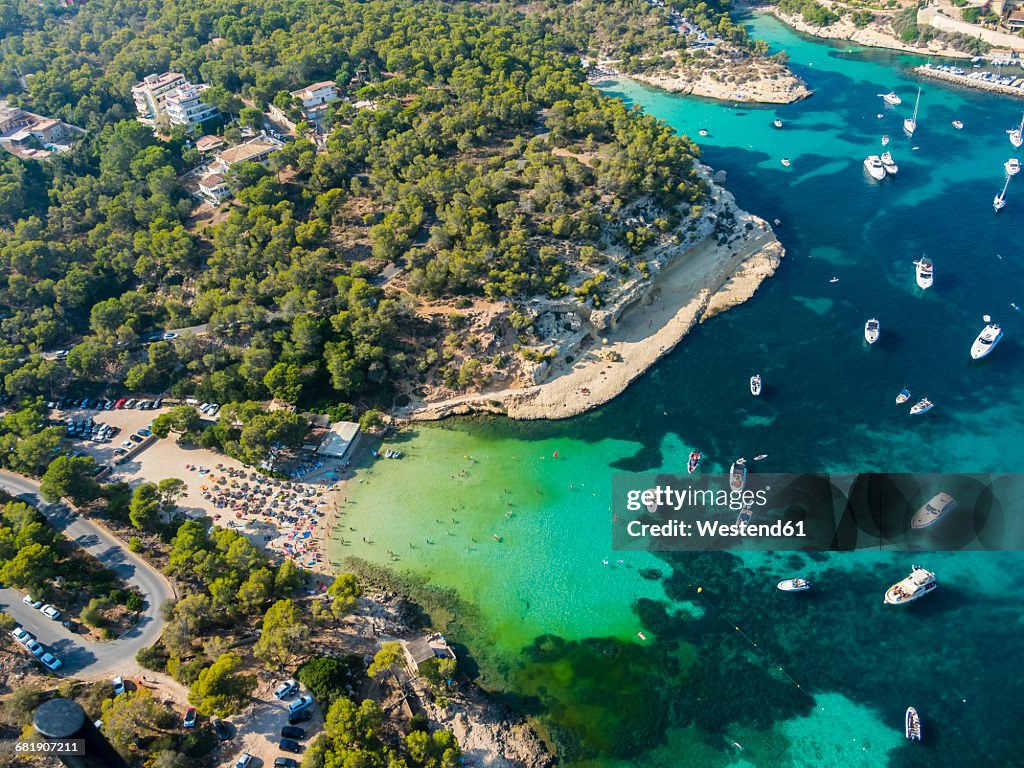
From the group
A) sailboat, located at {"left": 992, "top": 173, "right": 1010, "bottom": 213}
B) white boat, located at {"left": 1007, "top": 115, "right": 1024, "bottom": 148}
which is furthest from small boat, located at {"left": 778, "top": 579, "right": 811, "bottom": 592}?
white boat, located at {"left": 1007, "top": 115, "right": 1024, "bottom": 148}

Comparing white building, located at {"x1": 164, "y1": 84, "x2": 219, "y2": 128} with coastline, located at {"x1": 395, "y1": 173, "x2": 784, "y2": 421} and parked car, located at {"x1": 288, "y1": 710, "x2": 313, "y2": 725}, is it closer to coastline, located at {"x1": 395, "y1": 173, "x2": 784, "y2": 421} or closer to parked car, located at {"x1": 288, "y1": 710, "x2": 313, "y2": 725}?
coastline, located at {"x1": 395, "y1": 173, "x2": 784, "y2": 421}

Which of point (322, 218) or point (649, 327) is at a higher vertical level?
point (322, 218)

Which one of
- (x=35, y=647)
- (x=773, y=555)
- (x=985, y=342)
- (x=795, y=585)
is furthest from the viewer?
(x=985, y=342)

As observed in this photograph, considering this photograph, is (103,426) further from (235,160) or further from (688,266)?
(688,266)

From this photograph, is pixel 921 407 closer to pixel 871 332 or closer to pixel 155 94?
pixel 871 332

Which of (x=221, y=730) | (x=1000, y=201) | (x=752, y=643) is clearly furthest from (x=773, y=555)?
(x=1000, y=201)

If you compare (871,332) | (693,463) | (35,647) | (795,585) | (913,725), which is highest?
(871,332)

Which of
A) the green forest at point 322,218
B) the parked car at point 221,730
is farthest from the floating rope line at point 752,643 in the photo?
the parked car at point 221,730
